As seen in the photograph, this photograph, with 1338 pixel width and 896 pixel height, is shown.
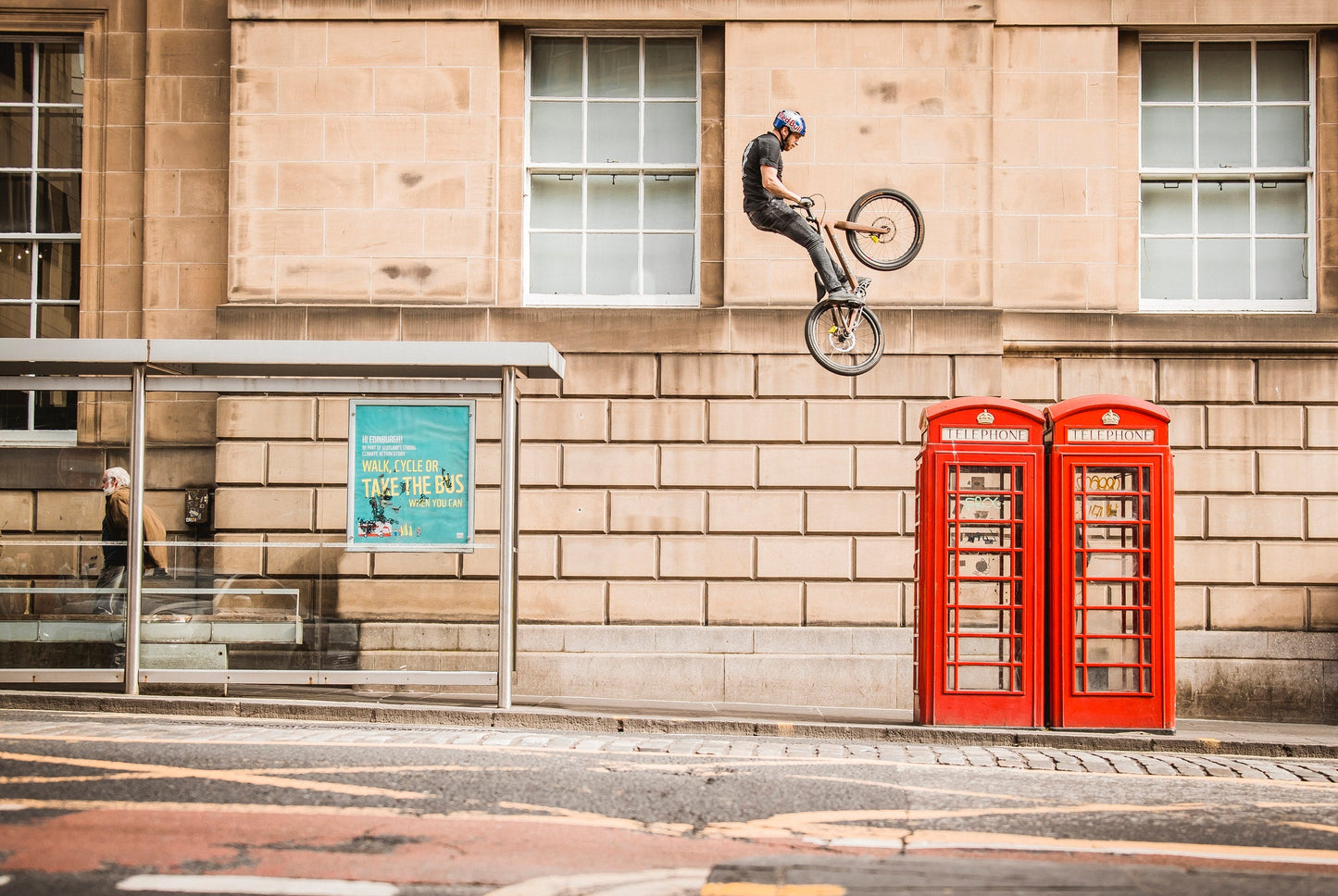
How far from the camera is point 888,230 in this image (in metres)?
12.6

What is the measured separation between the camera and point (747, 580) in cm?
1259

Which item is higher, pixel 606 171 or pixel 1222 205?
pixel 606 171

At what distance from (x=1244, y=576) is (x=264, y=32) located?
35.5 ft

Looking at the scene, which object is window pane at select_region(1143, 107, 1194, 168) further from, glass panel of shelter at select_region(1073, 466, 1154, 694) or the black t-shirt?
glass panel of shelter at select_region(1073, 466, 1154, 694)

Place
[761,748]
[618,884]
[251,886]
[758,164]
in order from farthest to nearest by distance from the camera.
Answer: [758,164] → [761,748] → [618,884] → [251,886]

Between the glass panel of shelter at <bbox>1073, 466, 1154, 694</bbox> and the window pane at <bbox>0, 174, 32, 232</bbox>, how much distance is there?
10702mm

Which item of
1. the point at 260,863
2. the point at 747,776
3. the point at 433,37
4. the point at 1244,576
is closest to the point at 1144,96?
the point at 1244,576

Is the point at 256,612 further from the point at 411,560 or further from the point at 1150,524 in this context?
the point at 1150,524

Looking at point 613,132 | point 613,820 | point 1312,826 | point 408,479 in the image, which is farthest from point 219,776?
point 613,132

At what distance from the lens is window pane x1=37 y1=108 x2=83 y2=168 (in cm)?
1355

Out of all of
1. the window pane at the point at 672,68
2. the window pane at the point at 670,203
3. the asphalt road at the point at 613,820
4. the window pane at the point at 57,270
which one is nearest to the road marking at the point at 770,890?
the asphalt road at the point at 613,820

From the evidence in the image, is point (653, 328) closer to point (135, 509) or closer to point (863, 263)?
point (863, 263)

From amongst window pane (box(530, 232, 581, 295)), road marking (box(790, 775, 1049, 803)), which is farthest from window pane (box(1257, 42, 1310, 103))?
road marking (box(790, 775, 1049, 803))

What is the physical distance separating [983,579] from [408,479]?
4669 mm
